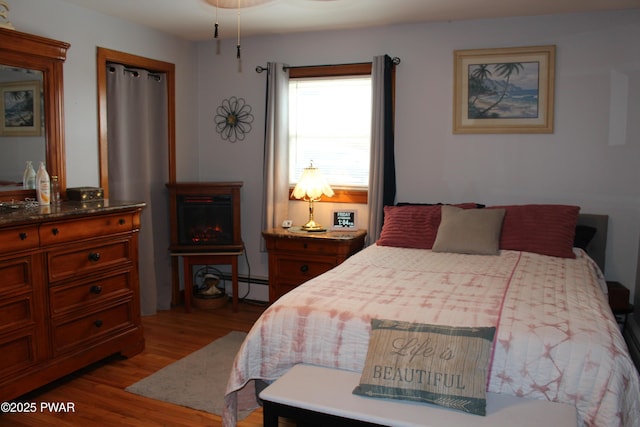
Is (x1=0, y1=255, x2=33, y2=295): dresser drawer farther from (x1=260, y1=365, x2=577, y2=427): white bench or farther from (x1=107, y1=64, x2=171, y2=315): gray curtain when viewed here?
(x1=260, y1=365, x2=577, y2=427): white bench

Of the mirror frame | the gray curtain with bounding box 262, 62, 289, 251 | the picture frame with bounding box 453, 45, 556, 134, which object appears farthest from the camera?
the gray curtain with bounding box 262, 62, 289, 251

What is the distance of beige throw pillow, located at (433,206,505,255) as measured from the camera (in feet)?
11.6

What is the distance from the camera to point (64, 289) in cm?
310

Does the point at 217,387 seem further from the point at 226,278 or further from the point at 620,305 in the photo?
the point at 620,305

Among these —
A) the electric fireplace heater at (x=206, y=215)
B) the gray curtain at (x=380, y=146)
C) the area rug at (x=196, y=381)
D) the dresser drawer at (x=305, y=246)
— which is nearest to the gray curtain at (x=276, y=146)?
the electric fireplace heater at (x=206, y=215)

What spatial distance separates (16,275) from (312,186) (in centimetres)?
219

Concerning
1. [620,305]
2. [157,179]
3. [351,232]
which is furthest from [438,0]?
[157,179]

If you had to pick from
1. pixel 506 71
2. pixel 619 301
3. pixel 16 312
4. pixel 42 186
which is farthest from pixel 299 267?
pixel 619 301

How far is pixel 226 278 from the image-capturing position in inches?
201

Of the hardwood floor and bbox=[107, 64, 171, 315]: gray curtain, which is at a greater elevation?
bbox=[107, 64, 171, 315]: gray curtain

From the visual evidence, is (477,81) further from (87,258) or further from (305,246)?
(87,258)

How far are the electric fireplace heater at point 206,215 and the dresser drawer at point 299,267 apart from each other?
1.61ft

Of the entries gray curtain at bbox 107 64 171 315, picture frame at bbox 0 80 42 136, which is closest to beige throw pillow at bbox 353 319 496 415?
picture frame at bbox 0 80 42 136

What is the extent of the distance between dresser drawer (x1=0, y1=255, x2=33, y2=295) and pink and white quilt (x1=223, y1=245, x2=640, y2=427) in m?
1.29
